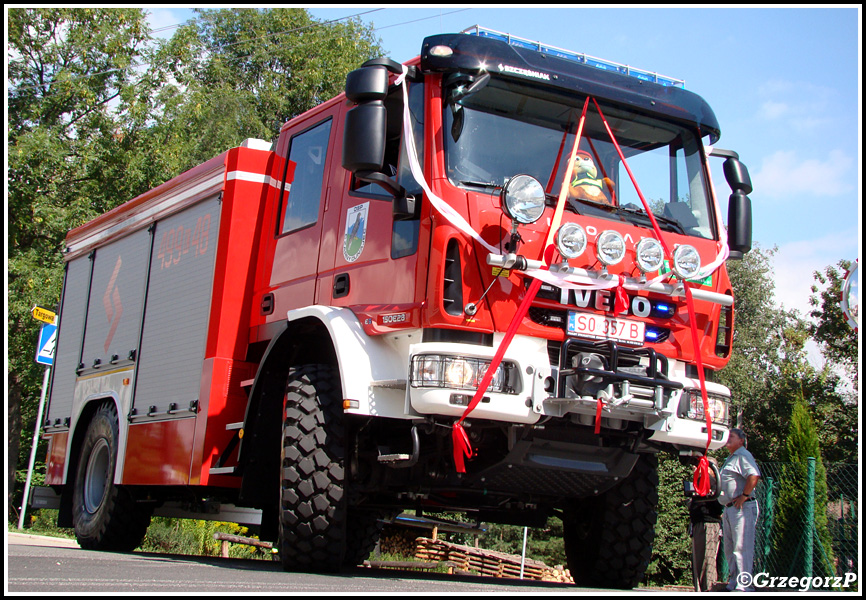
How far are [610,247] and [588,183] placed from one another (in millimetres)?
629

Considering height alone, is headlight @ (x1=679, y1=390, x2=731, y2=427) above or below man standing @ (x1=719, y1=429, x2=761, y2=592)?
above

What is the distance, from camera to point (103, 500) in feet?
29.1

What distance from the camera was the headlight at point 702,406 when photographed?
575 centimetres

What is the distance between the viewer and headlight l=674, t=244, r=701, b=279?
5.74 m

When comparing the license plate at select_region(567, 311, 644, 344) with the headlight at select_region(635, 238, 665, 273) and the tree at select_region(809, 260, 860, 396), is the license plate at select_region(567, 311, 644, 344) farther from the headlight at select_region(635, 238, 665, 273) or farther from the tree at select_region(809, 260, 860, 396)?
the tree at select_region(809, 260, 860, 396)

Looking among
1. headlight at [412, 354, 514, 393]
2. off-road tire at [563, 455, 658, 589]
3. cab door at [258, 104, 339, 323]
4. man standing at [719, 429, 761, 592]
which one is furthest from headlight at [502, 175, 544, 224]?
man standing at [719, 429, 761, 592]

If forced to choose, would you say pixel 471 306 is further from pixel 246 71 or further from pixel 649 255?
pixel 246 71

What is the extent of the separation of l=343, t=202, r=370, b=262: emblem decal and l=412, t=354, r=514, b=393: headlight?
117 centimetres

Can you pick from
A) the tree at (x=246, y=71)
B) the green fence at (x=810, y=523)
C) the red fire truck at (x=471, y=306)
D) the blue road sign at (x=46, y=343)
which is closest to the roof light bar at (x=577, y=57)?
the red fire truck at (x=471, y=306)

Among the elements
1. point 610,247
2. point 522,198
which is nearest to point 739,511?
point 610,247

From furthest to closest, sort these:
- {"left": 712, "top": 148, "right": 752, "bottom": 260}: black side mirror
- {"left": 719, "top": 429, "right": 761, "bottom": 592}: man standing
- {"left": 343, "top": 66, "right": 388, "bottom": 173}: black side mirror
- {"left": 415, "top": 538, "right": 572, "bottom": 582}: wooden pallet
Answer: {"left": 415, "top": 538, "right": 572, "bottom": 582}: wooden pallet, {"left": 719, "top": 429, "right": 761, "bottom": 592}: man standing, {"left": 712, "top": 148, "right": 752, "bottom": 260}: black side mirror, {"left": 343, "top": 66, "right": 388, "bottom": 173}: black side mirror

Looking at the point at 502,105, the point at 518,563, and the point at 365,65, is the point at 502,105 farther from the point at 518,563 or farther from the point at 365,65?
the point at 518,563

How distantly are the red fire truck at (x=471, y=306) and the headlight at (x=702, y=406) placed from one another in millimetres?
14

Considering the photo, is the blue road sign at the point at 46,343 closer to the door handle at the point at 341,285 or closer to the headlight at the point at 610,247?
the door handle at the point at 341,285
